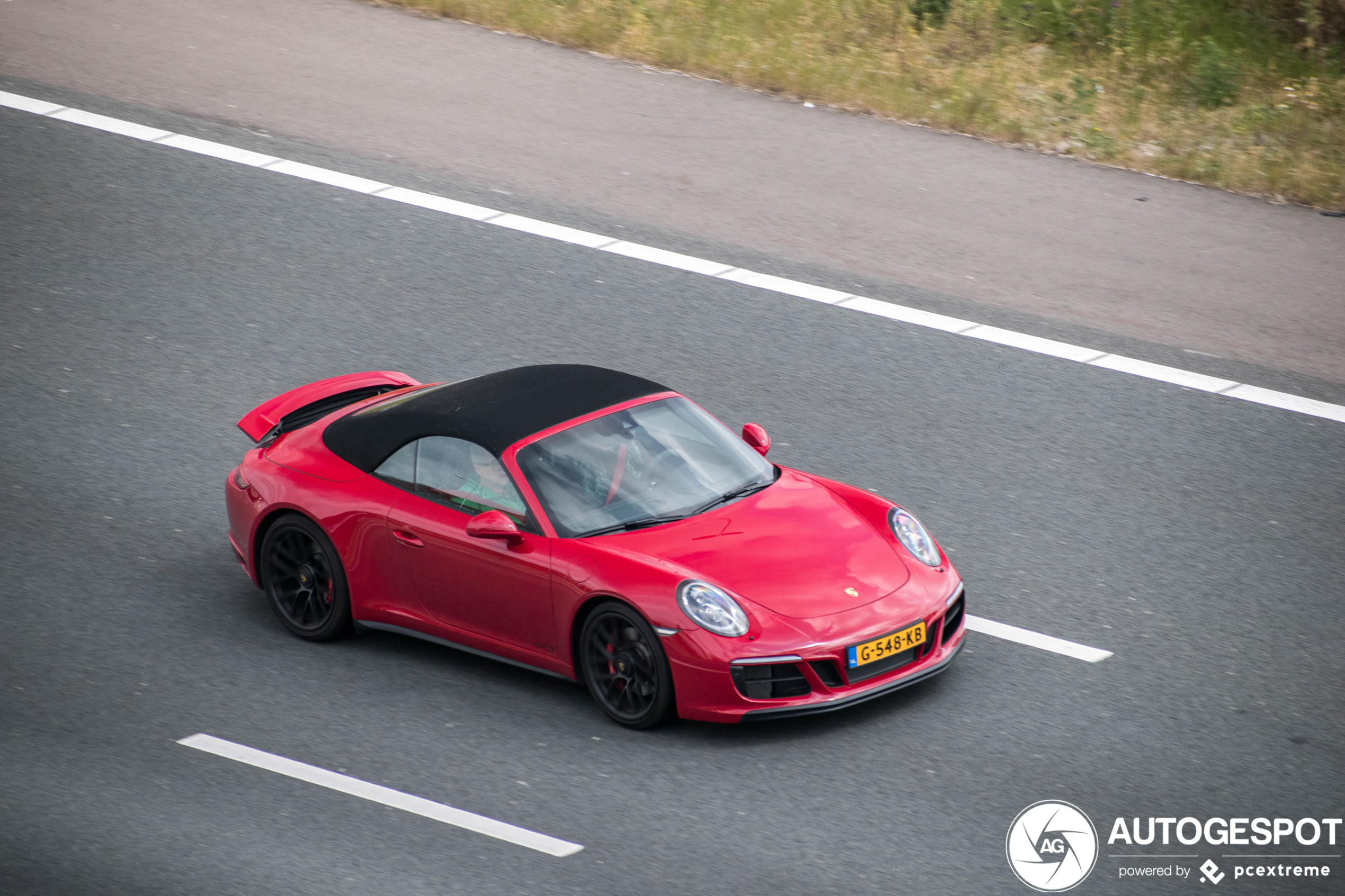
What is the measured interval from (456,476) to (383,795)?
1.64m

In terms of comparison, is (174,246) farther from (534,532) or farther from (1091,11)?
(1091,11)

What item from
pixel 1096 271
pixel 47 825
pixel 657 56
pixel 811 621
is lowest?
pixel 47 825

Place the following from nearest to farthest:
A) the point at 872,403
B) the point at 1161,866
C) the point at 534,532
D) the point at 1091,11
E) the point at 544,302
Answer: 1. the point at 1161,866
2. the point at 534,532
3. the point at 872,403
4. the point at 544,302
5. the point at 1091,11

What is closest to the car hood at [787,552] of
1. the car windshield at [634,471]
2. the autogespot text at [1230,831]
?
the car windshield at [634,471]

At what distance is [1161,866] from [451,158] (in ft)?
30.6

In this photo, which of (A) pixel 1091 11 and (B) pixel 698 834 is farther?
(A) pixel 1091 11

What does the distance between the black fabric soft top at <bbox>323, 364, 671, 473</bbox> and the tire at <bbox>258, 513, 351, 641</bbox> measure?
1.49ft

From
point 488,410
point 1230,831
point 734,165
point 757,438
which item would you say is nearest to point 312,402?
point 488,410

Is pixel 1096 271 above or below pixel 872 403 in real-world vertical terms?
above

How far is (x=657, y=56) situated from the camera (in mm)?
15383

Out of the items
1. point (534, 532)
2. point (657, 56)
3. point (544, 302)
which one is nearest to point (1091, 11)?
point (657, 56)

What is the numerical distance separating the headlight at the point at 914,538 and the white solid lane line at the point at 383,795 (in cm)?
225

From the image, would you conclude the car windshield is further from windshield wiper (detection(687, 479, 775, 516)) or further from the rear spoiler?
the rear spoiler

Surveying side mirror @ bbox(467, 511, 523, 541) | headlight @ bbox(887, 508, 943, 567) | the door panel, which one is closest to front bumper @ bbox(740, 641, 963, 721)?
headlight @ bbox(887, 508, 943, 567)
